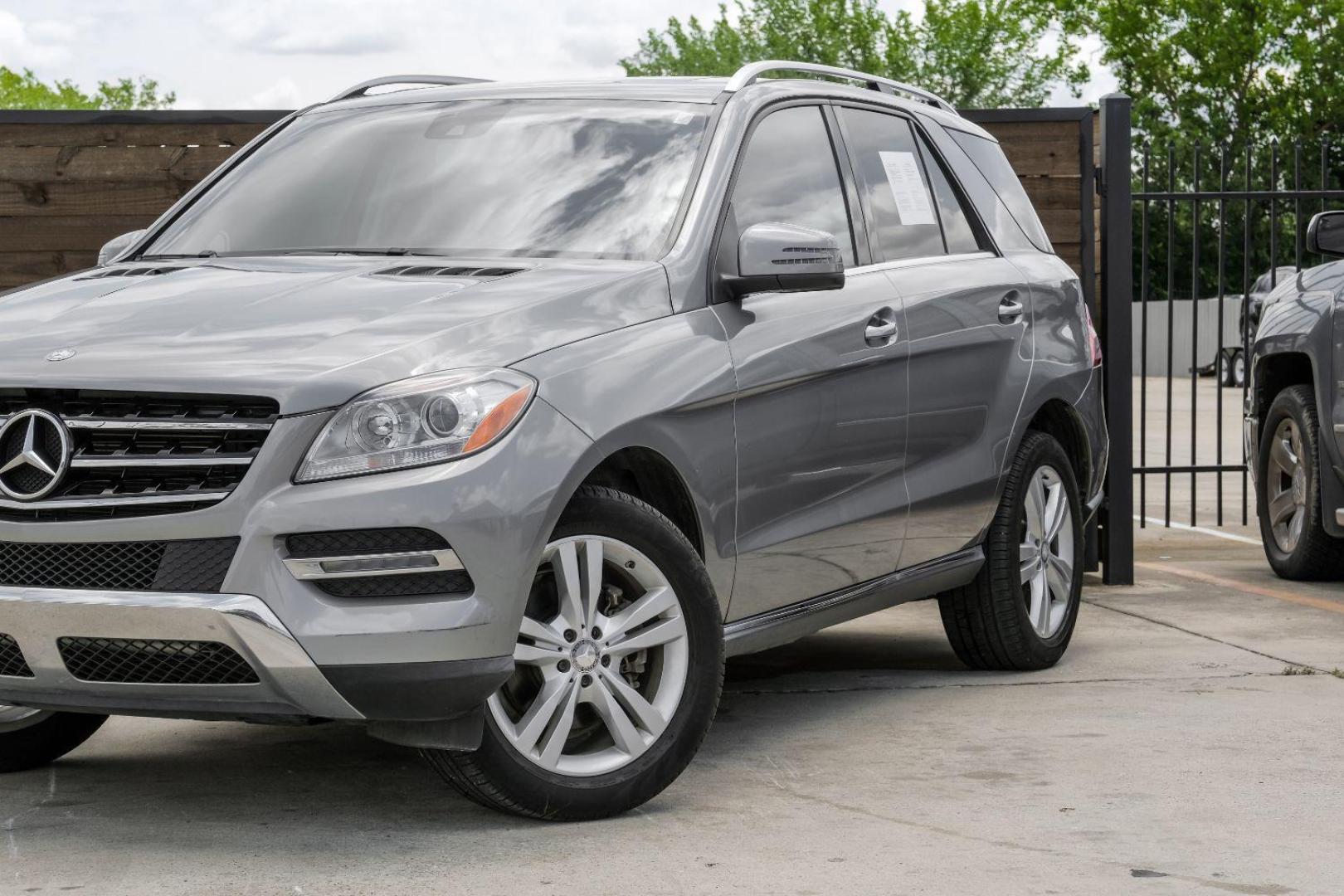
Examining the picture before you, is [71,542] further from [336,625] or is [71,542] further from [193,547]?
[336,625]

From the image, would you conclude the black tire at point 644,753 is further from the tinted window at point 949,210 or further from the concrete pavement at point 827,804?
the tinted window at point 949,210

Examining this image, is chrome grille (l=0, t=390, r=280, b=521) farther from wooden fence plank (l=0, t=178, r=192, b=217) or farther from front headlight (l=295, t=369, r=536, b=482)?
wooden fence plank (l=0, t=178, r=192, b=217)

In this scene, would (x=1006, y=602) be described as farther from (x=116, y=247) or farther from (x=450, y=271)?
(x=116, y=247)

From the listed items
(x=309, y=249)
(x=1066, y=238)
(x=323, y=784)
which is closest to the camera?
(x=323, y=784)

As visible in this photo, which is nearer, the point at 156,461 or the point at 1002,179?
the point at 156,461

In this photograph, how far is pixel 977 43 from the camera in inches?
2517

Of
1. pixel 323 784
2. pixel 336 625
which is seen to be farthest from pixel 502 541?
pixel 323 784

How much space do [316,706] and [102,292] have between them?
132 centimetres

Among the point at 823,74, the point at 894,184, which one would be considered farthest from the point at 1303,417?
the point at 823,74

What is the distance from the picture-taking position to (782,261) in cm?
484

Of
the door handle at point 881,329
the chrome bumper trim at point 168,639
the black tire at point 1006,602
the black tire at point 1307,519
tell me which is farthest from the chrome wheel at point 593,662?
the black tire at point 1307,519

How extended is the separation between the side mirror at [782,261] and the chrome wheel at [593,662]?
2.74 ft

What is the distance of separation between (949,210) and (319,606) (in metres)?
3.17

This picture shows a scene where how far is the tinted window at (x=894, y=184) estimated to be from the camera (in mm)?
5898
